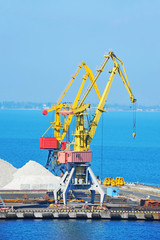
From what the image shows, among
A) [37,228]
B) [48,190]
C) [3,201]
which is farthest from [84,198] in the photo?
[37,228]

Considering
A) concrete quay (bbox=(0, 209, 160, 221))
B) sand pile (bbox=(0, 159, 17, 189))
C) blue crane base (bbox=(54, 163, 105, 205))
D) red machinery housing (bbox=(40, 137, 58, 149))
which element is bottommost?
concrete quay (bbox=(0, 209, 160, 221))

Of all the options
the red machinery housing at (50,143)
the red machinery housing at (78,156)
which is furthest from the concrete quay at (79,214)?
the red machinery housing at (50,143)

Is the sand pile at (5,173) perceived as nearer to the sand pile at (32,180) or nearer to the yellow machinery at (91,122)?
the sand pile at (32,180)

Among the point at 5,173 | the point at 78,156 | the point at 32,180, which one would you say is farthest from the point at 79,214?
the point at 5,173

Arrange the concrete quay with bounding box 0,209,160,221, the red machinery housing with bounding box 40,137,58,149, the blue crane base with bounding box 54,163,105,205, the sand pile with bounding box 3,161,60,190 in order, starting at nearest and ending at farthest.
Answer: the concrete quay with bounding box 0,209,160,221 → the blue crane base with bounding box 54,163,105,205 → the sand pile with bounding box 3,161,60,190 → the red machinery housing with bounding box 40,137,58,149

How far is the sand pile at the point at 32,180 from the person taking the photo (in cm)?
11188

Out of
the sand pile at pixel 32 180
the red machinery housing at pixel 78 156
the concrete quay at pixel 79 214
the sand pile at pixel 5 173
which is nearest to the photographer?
the concrete quay at pixel 79 214

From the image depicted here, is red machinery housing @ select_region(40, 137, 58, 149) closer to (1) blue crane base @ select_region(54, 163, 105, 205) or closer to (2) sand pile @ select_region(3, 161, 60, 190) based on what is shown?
(2) sand pile @ select_region(3, 161, 60, 190)

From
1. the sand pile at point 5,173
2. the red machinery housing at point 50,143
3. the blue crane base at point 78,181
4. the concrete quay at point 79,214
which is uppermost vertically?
the red machinery housing at point 50,143

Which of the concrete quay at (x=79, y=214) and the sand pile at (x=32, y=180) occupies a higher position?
the sand pile at (x=32, y=180)

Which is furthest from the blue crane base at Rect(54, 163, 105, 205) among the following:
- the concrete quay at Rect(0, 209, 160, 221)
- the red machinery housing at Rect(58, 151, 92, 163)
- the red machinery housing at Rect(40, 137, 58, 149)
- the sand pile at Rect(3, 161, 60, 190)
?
the red machinery housing at Rect(40, 137, 58, 149)

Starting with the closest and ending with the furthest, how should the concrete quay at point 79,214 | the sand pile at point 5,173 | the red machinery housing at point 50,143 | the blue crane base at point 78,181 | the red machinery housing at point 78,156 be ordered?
the concrete quay at point 79,214, the red machinery housing at point 78,156, the blue crane base at point 78,181, the sand pile at point 5,173, the red machinery housing at point 50,143

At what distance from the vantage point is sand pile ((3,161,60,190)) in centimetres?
11188

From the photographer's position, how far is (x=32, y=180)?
113000 mm
